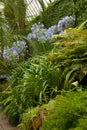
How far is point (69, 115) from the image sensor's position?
3.04m

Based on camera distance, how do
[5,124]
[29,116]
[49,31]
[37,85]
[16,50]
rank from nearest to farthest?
[29,116], [37,85], [5,124], [16,50], [49,31]

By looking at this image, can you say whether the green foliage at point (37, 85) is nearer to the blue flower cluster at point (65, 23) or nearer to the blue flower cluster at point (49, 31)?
the blue flower cluster at point (49, 31)

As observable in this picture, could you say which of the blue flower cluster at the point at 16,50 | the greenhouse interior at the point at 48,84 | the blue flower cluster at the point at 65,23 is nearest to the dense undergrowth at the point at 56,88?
the greenhouse interior at the point at 48,84

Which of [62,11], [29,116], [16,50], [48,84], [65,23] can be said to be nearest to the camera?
[29,116]

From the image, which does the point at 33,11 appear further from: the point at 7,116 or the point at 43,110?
the point at 43,110

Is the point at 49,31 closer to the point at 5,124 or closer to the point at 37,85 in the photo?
the point at 5,124

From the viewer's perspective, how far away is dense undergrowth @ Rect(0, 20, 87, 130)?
3.15m

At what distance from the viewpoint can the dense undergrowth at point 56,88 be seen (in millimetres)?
3150

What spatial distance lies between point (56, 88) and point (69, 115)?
67.7 inches

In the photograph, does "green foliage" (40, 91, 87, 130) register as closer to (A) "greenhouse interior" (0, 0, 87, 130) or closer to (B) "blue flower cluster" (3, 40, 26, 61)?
(A) "greenhouse interior" (0, 0, 87, 130)

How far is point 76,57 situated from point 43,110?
0.81 meters

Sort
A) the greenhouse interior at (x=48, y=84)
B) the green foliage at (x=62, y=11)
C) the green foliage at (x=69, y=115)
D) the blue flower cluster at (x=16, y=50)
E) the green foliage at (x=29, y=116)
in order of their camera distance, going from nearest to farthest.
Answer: the green foliage at (x=69, y=115) < the greenhouse interior at (x=48, y=84) < the green foliage at (x=29, y=116) < the blue flower cluster at (x=16, y=50) < the green foliage at (x=62, y=11)

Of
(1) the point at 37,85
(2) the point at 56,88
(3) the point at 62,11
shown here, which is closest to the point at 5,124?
(1) the point at 37,85

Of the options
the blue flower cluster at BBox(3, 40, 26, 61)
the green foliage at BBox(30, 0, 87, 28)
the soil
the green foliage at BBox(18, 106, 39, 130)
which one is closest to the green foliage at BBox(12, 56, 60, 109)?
the green foliage at BBox(18, 106, 39, 130)
